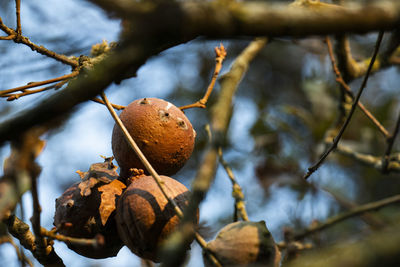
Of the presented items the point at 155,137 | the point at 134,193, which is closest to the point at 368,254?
the point at 134,193

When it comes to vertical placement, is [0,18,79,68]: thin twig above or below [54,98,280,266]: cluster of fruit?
above

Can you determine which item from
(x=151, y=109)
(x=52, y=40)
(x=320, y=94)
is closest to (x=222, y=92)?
(x=151, y=109)

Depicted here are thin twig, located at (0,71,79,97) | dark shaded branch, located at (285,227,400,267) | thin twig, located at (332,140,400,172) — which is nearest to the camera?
dark shaded branch, located at (285,227,400,267)

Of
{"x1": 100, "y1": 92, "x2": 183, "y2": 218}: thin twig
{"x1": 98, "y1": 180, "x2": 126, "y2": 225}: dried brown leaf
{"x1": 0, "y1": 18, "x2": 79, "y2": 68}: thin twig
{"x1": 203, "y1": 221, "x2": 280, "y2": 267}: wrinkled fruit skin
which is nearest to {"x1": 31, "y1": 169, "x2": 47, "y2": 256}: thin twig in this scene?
{"x1": 98, "y1": 180, "x2": 126, "y2": 225}: dried brown leaf

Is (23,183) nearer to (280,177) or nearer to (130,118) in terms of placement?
(130,118)

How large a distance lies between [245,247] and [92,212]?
515 millimetres

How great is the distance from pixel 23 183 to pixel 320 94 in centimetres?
333

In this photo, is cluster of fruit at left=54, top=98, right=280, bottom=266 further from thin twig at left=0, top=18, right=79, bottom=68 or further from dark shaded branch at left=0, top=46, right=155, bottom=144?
dark shaded branch at left=0, top=46, right=155, bottom=144

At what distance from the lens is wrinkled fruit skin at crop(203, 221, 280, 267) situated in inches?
44.0

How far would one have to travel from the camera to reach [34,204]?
89 centimetres

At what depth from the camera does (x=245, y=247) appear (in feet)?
3.69

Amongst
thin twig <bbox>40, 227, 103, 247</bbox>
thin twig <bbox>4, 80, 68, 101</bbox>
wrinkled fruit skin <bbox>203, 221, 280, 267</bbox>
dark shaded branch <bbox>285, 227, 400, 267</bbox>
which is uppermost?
thin twig <bbox>4, 80, 68, 101</bbox>

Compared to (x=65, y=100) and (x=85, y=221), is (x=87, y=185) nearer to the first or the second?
(x=85, y=221)

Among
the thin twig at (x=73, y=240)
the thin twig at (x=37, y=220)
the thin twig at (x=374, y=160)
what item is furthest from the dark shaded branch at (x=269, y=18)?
the thin twig at (x=374, y=160)
